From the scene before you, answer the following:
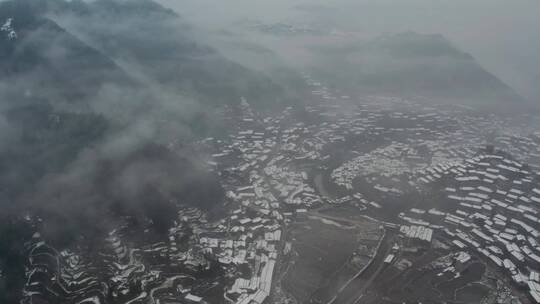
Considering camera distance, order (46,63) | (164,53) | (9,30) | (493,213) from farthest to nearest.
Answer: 1. (164,53)
2. (9,30)
3. (46,63)
4. (493,213)

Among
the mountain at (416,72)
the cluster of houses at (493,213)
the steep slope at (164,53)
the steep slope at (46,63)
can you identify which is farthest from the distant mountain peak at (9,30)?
the cluster of houses at (493,213)

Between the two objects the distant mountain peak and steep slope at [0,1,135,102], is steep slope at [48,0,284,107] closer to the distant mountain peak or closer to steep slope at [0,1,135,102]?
steep slope at [0,1,135,102]

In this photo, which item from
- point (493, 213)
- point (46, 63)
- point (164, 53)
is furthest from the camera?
point (164, 53)

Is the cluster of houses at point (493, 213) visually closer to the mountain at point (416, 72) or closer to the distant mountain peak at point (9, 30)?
the mountain at point (416, 72)

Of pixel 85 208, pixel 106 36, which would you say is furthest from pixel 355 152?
pixel 106 36

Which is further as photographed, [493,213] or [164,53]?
[164,53]

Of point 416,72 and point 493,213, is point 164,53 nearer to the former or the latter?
point 416,72

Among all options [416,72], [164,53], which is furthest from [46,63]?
[416,72]

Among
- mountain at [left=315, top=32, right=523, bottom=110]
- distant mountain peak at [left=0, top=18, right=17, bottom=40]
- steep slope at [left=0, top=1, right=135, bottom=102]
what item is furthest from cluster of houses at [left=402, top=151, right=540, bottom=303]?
distant mountain peak at [left=0, top=18, right=17, bottom=40]
